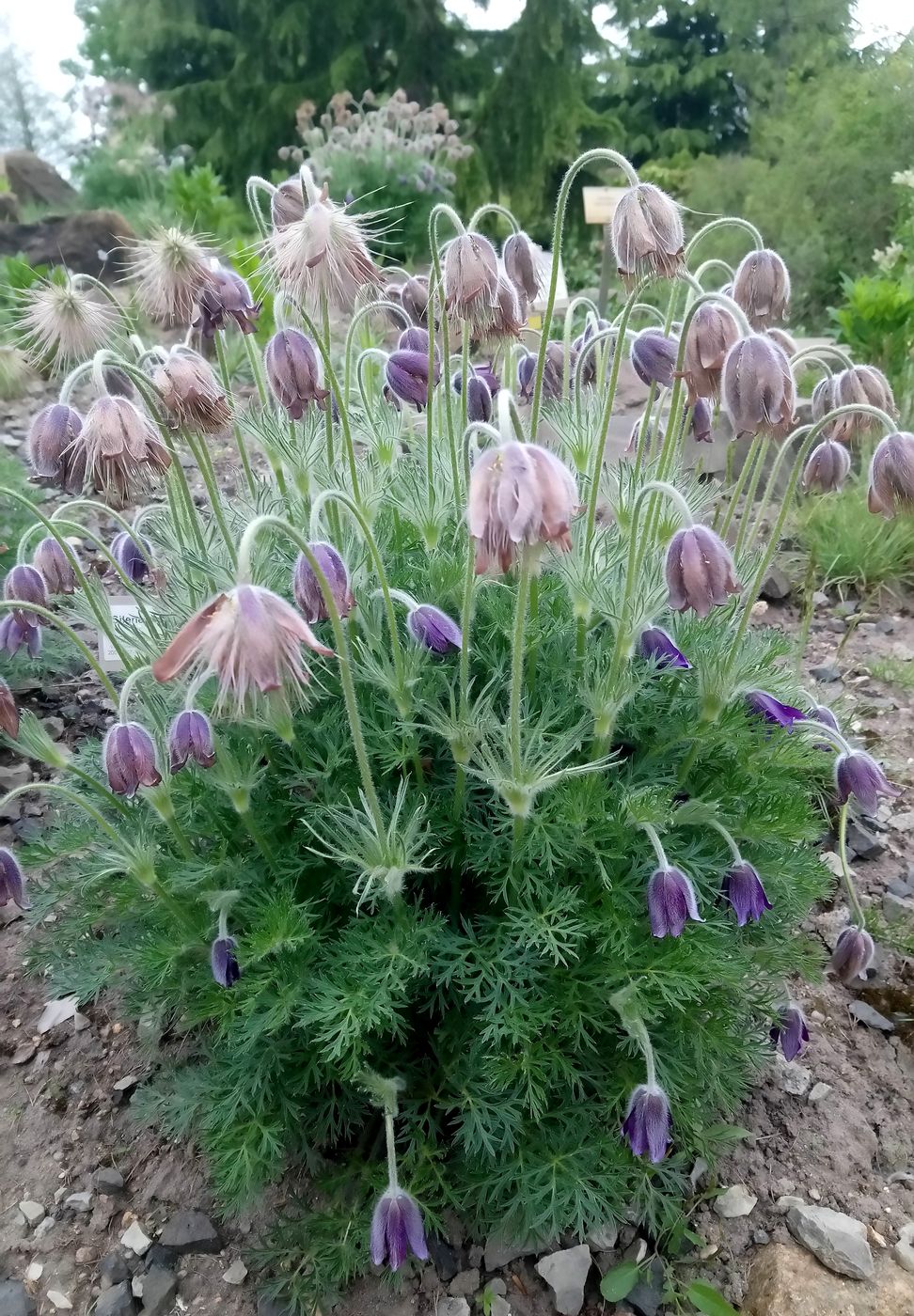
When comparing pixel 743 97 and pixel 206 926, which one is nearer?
pixel 206 926

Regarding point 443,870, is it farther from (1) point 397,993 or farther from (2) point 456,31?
(2) point 456,31

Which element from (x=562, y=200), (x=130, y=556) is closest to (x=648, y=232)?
(x=562, y=200)

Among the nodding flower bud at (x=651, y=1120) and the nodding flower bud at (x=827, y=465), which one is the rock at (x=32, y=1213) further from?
the nodding flower bud at (x=827, y=465)

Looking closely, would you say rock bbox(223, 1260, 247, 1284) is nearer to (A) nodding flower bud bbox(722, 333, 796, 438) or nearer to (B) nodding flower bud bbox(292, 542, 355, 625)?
(B) nodding flower bud bbox(292, 542, 355, 625)

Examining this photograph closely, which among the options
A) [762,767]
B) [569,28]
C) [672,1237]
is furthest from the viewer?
[569,28]

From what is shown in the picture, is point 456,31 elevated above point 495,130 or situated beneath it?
elevated above

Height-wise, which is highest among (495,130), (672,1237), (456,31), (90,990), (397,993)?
(456,31)

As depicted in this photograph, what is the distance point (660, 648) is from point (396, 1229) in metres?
1.12

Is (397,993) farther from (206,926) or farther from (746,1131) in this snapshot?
(746,1131)

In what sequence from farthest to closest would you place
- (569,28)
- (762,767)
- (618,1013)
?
(569,28) < (762,767) < (618,1013)

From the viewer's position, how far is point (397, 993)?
70.1 inches

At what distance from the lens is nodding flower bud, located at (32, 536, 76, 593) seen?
6.62ft

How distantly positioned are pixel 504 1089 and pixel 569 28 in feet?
40.1

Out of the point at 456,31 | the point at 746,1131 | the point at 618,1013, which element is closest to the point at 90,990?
the point at 618,1013
